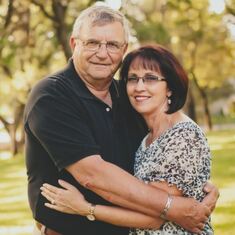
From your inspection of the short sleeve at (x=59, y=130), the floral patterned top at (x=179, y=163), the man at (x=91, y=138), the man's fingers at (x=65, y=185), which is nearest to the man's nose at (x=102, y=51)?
the man at (x=91, y=138)

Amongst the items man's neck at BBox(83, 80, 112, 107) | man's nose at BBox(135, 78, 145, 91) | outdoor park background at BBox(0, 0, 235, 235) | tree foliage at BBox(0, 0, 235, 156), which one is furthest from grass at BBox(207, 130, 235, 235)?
man's nose at BBox(135, 78, 145, 91)

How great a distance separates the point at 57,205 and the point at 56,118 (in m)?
0.53

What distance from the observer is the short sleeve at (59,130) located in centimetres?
336

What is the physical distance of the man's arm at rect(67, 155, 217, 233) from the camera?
3348 mm

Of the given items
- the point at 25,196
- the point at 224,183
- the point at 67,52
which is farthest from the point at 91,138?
the point at 67,52

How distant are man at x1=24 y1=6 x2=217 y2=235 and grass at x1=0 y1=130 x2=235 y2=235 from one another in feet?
15.3

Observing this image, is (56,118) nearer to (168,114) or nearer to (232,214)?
(168,114)

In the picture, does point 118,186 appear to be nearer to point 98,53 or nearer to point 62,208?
point 62,208

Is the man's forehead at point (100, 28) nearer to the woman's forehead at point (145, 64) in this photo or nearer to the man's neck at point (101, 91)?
the woman's forehead at point (145, 64)

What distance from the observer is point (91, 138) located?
3461 millimetres

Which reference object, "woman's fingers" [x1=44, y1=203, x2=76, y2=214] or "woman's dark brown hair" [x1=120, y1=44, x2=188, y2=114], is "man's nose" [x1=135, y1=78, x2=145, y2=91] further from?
"woman's fingers" [x1=44, y1=203, x2=76, y2=214]

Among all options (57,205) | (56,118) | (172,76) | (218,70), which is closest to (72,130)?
(56,118)

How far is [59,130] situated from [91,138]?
201 mm

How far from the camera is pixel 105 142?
12.0 ft
